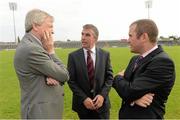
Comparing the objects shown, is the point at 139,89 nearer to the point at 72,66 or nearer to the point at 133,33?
the point at 133,33

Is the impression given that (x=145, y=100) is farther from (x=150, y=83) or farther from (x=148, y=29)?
(x=148, y=29)

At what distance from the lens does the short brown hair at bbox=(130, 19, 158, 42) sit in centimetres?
380

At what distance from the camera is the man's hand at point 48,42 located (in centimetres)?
430

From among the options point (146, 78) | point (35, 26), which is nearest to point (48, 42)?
point (35, 26)

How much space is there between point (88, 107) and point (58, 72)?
5.61ft

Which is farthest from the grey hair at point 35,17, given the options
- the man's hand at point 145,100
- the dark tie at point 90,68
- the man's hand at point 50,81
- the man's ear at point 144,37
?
the dark tie at point 90,68

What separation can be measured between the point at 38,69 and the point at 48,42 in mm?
371

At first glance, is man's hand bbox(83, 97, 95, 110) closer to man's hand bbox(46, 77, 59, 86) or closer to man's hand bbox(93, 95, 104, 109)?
man's hand bbox(93, 95, 104, 109)

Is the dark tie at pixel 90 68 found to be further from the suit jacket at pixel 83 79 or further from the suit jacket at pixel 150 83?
the suit jacket at pixel 150 83

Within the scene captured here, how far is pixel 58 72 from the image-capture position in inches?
166

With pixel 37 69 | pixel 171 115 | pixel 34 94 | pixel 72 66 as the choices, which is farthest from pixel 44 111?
pixel 171 115

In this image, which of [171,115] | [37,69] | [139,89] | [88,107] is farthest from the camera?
[171,115]

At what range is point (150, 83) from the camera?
3.72 metres

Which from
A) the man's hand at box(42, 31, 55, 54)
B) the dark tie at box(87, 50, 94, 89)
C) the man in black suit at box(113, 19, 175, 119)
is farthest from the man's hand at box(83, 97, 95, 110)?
the man in black suit at box(113, 19, 175, 119)
